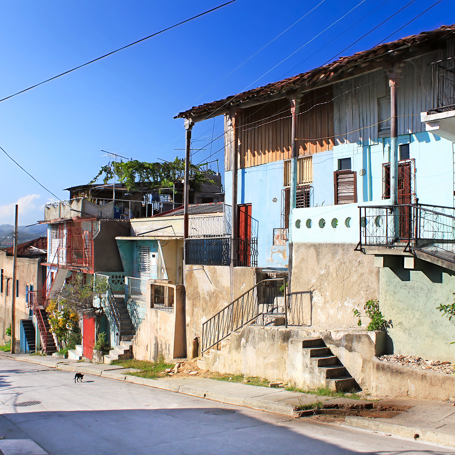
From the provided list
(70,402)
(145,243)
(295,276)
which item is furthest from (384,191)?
(145,243)

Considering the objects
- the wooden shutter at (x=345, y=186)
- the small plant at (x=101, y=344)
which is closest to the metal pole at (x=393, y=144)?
the wooden shutter at (x=345, y=186)

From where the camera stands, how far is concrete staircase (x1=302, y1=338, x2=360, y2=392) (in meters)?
10.9

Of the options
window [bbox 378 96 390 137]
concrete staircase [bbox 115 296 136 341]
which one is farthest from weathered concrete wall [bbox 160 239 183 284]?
window [bbox 378 96 390 137]

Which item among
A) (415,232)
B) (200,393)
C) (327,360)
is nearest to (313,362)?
(327,360)

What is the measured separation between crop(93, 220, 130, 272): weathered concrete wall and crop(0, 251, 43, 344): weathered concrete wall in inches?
371

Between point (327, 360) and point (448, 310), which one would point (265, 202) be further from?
point (448, 310)

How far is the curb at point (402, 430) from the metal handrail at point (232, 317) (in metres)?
5.17

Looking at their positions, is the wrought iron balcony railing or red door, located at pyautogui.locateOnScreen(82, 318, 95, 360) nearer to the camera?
the wrought iron balcony railing

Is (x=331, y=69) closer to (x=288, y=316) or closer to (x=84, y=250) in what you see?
(x=288, y=316)

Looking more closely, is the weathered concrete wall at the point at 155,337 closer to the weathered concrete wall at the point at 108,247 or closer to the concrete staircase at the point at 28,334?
the weathered concrete wall at the point at 108,247

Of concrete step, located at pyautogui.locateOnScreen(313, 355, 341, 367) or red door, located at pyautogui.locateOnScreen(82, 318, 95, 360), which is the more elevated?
concrete step, located at pyautogui.locateOnScreen(313, 355, 341, 367)

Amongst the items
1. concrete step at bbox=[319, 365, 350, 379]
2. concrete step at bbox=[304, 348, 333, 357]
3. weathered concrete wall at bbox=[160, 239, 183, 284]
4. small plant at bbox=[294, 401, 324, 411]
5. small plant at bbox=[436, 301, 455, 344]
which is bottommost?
small plant at bbox=[294, 401, 324, 411]

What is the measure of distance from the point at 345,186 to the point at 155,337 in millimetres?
9665

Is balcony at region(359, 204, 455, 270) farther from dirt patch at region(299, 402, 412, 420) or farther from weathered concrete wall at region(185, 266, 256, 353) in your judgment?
weathered concrete wall at region(185, 266, 256, 353)
